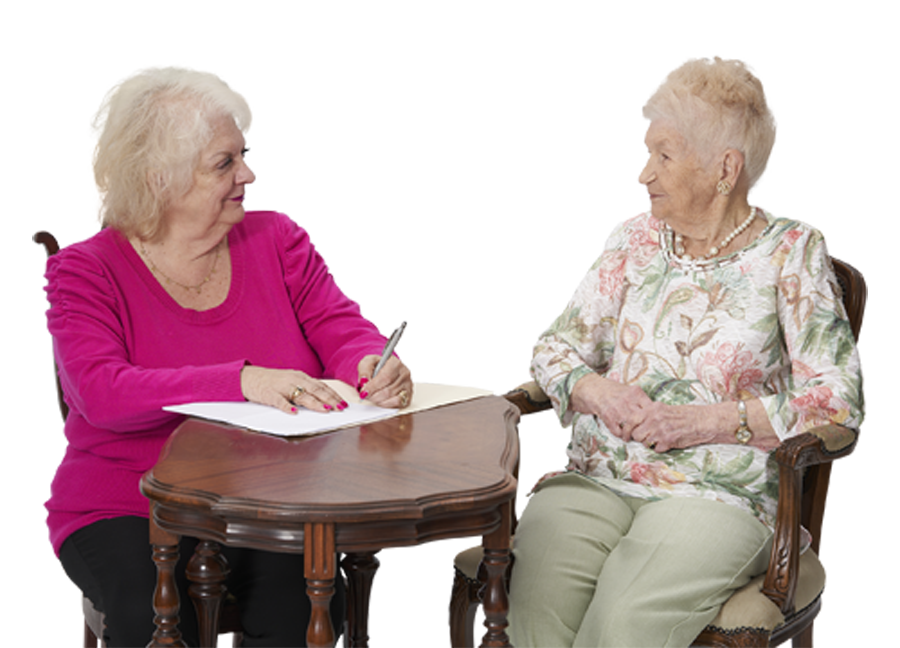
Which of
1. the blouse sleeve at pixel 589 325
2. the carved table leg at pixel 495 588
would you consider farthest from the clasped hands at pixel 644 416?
the carved table leg at pixel 495 588

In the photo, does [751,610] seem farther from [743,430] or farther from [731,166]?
[731,166]

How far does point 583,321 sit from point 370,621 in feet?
4.42

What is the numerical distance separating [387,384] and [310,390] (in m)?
0.21

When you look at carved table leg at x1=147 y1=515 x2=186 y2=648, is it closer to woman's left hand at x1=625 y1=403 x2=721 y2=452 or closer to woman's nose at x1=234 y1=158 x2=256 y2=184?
woman's nose at x1=234 y1=158 x2=256 y2=184

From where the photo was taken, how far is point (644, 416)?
256cm

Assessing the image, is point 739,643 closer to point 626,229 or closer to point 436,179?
point 626,229

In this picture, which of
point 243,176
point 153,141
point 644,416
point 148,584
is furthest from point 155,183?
point 644,416

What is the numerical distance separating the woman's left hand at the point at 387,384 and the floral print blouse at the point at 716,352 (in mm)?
452

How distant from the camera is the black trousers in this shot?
2.19 meters

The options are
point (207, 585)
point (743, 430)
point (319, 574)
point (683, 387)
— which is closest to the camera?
point (319, 574)

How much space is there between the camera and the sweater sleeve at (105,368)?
2338 millimetres

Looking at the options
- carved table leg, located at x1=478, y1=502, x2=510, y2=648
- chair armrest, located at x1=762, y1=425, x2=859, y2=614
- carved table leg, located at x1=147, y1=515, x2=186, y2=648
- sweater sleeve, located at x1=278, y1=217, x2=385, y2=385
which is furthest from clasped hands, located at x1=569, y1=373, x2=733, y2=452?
carved table leg, located at x1=147, y1=515, x2=186, y2=648

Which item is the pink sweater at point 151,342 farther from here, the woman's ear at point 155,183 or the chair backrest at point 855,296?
the chair backrest at point 855,296

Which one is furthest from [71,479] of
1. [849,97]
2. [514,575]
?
[849,97]
